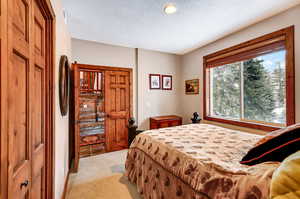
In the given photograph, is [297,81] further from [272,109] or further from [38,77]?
[38,77]

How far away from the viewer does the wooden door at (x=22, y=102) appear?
610 millimetres

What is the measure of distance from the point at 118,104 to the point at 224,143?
2.42 meters

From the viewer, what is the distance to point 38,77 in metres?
1.06

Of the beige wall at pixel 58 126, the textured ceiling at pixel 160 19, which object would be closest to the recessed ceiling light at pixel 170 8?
the textured ceiling at pixel 160 19

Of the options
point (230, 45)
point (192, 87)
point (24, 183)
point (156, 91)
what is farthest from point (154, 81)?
point (24, 183)

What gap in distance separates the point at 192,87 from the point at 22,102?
12.1ft

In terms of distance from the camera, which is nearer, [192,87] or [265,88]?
[265,88]

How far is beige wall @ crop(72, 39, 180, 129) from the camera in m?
3.20

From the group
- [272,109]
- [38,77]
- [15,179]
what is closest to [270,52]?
[272,109]

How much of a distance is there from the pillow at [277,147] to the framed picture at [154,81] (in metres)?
3.09

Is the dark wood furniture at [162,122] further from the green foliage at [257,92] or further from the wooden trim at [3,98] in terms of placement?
the wooden trim at [3,98]

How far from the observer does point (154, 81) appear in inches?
156

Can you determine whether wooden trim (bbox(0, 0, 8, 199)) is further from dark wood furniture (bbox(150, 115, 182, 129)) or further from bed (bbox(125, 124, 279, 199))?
dark wood furniture (bbox(150, 115, 182, 129))

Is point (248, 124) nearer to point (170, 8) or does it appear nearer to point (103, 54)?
point (170, 8)
